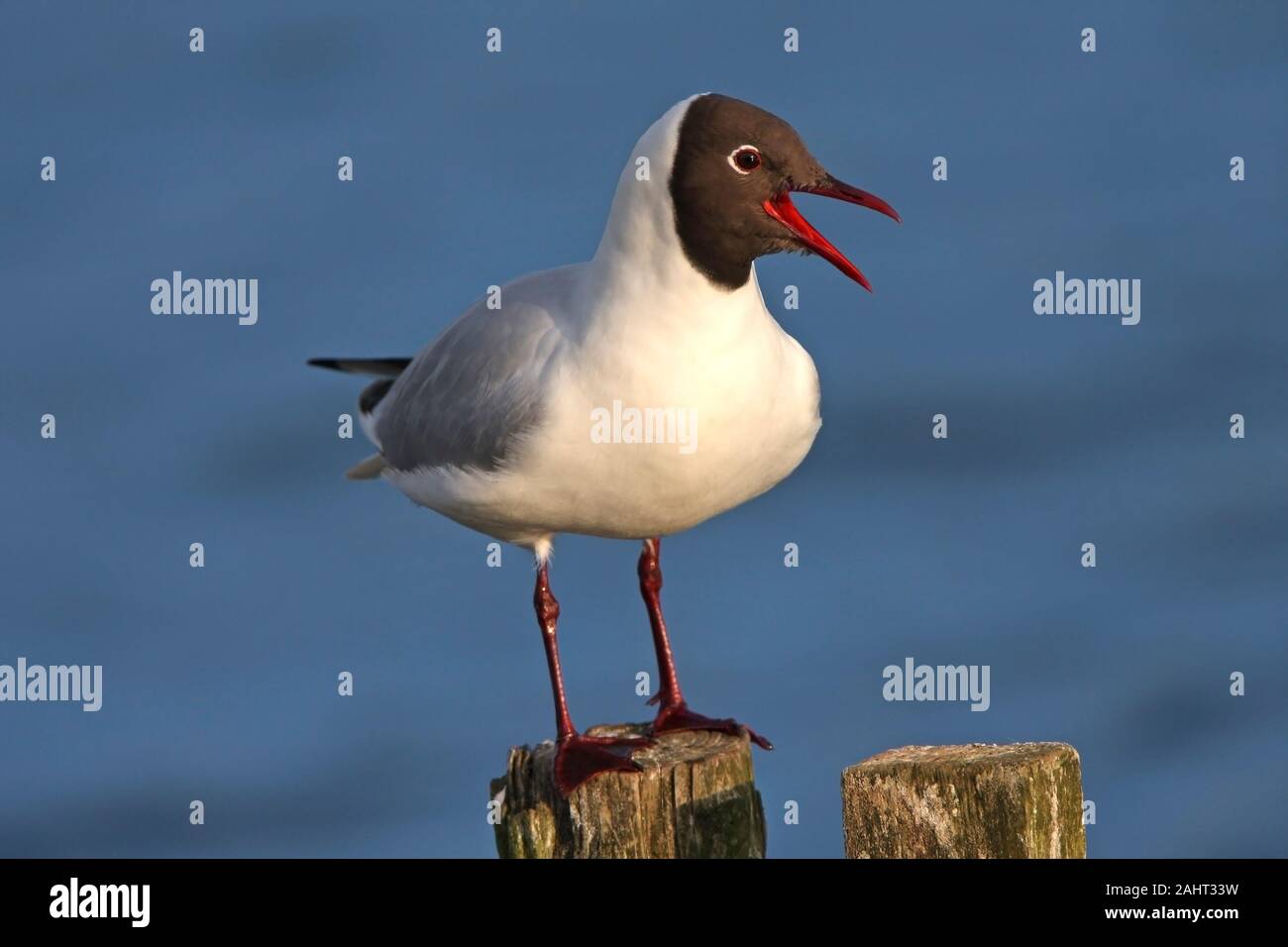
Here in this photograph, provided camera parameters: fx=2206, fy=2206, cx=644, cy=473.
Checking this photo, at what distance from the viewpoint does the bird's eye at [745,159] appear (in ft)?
24.4

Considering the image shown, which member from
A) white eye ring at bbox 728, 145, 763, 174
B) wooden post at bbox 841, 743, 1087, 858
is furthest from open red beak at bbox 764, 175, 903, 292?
wooden post at bbox 841, 743, 1087, 858

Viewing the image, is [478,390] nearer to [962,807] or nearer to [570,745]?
[570,745]

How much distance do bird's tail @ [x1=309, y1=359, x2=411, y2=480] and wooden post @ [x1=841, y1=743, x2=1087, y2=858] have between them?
13.0ft

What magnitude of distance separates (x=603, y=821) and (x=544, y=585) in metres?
1.79

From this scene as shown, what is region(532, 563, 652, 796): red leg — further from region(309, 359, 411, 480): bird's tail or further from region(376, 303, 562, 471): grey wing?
region(309, 359, 411, 480): bird's tail

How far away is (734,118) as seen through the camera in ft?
24.4

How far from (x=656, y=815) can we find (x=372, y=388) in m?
3.59

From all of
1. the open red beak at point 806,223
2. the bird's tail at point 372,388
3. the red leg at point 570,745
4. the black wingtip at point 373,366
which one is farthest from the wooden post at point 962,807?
the black wingtip at point 373,366

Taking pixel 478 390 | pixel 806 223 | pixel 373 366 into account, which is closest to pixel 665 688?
pixel 478 390

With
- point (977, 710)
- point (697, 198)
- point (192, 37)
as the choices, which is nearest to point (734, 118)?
point (697, 198)

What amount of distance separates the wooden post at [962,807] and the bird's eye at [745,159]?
7.45ft

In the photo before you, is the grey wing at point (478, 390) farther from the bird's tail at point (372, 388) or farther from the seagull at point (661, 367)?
the bird's tail at point (372, 388)

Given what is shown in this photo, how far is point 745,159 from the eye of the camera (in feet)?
24.5

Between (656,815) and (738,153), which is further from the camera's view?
(738,153)
